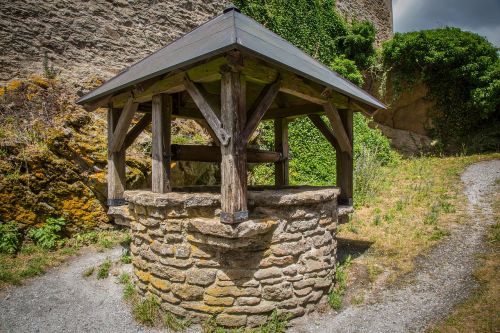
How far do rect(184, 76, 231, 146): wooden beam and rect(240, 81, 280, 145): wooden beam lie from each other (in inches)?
7.4

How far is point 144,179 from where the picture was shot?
6266mm

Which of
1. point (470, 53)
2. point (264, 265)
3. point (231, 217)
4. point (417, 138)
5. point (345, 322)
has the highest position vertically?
point (470, 53)

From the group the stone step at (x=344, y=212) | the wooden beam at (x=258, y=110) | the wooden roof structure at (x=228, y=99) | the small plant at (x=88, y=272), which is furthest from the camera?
the small plant at (x=88, y=272)

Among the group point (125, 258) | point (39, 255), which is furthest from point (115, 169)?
point (39, 255)

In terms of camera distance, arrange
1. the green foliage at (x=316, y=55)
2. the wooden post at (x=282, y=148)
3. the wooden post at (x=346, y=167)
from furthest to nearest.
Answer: the green foliage at (x=316, y=55) → the wooden post at (x=282, y=148) → the wooden post at (x=346, y=167)

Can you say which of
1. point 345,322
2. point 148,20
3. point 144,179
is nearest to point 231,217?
point 345,322

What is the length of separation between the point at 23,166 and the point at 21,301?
2.38 m

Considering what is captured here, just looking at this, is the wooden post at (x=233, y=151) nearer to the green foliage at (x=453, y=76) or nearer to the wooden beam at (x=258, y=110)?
the wooden beam at (x=258, y=110)

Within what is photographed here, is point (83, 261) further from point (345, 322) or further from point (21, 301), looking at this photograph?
point (345, 322)

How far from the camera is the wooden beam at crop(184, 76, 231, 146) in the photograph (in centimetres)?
313

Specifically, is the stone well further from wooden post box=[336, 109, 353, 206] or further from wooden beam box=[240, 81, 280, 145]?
wooden post box=[336, 109, 353, 206]

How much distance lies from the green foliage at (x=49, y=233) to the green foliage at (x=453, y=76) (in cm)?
1218

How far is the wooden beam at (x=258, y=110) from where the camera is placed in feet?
10.6

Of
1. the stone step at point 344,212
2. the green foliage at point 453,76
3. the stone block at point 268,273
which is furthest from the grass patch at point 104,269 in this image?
the green foliage at point 453,76
